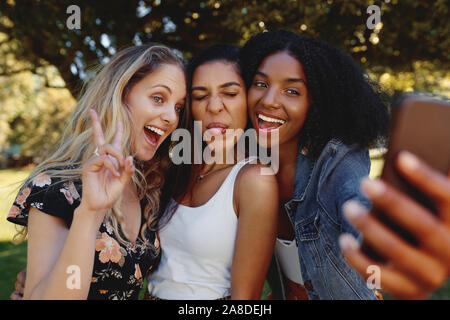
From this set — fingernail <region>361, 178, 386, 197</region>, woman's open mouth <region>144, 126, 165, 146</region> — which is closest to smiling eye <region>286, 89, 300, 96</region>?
woman's open mouth <region>144, 126, 165, 146</region>

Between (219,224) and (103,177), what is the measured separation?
0.88 meters

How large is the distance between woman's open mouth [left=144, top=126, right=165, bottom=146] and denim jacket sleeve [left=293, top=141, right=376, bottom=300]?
1165 millimetres

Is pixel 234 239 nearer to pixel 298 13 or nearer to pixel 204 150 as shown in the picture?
pixel 204 150

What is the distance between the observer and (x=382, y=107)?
2.56m

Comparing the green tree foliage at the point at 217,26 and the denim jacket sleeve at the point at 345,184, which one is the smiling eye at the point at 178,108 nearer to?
the green tree foliage at the point at 217,26

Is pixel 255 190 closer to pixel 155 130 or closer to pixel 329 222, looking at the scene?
pixel 329 222

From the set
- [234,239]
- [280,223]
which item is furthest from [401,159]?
[280,223]

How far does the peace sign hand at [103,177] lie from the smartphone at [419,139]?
1127 millimetres

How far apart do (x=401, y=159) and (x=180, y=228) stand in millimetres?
1721

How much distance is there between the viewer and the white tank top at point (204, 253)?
228 centimetres

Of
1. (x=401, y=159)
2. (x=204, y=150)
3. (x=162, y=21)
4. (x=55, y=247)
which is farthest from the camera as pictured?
(x=162, y=21)

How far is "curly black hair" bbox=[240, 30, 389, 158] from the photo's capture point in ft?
7.89

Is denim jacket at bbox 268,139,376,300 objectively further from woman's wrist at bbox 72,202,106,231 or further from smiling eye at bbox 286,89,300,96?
woman's wrist at bbox 72,202,106,231

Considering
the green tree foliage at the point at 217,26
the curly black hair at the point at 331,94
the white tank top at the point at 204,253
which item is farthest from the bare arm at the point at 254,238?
the green tree foliage at the point at 217,26
